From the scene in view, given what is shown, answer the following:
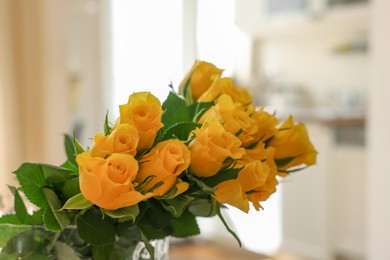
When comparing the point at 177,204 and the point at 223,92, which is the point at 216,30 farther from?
the point at 177,204

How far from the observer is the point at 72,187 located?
24.4 inches

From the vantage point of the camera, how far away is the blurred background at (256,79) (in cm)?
236

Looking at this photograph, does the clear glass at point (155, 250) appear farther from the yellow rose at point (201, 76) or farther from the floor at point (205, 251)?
the floor at point (205, 251)

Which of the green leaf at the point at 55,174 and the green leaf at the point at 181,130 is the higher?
the green leaf at the point at 181,130

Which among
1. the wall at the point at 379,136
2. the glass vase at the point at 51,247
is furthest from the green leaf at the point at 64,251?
the wall at the point at 379,136

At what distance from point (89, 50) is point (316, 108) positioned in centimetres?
198

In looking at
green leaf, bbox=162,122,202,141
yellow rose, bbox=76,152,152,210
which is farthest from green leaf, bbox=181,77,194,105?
yellow rose, bbox=76,152,152,210

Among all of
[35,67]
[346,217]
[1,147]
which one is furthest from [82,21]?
[346,217]

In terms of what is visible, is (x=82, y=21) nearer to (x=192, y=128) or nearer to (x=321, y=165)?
(x=321, y=165)

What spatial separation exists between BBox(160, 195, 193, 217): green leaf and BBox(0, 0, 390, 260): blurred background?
141 centimetres

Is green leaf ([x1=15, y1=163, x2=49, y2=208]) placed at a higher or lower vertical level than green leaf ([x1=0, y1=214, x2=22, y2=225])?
higher

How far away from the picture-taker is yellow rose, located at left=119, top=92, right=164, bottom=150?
61 centimetres

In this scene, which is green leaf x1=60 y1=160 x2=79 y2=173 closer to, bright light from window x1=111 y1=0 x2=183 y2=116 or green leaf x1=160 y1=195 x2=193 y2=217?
green leaf x1=160 y1=195 x2=193 y2=217

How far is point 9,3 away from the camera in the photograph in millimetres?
2383
